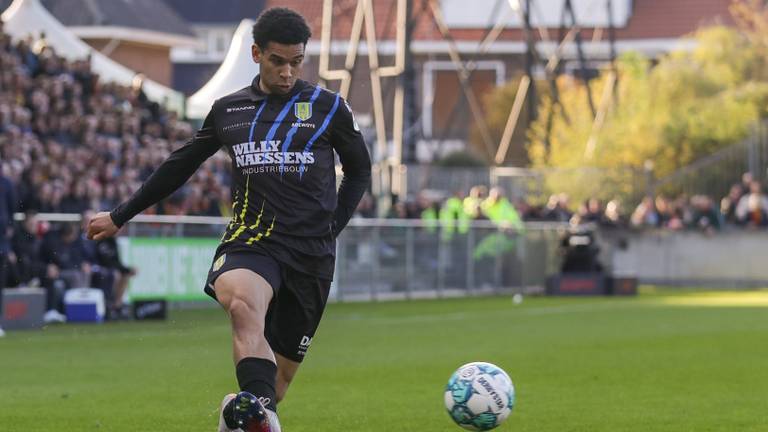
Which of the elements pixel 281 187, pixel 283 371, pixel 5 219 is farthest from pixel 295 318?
pixel 5 219

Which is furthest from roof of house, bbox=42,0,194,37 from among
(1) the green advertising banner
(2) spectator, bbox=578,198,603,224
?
(1) the green advertising banner

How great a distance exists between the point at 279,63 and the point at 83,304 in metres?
14.3

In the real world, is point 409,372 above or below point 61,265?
below

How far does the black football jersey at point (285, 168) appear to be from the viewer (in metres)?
Answer: 8.27

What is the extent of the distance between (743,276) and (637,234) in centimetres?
270

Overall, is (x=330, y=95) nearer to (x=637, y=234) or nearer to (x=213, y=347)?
(x=213, y=347)

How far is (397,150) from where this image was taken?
41000mm

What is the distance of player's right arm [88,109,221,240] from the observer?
8672 millimetres

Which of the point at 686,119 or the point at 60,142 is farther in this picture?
the point at 686,119

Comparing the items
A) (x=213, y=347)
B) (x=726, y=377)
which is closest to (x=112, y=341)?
(x=213, y=347)

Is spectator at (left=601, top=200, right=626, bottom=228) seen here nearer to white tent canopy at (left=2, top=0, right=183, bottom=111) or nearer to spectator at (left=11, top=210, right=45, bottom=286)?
white tent canopy at (left=2, top=0, right=183, bottom=111)

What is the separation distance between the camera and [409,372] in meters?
15.0

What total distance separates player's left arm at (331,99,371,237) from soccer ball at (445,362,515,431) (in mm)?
1231

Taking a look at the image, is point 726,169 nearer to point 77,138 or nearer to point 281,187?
point 77,138
